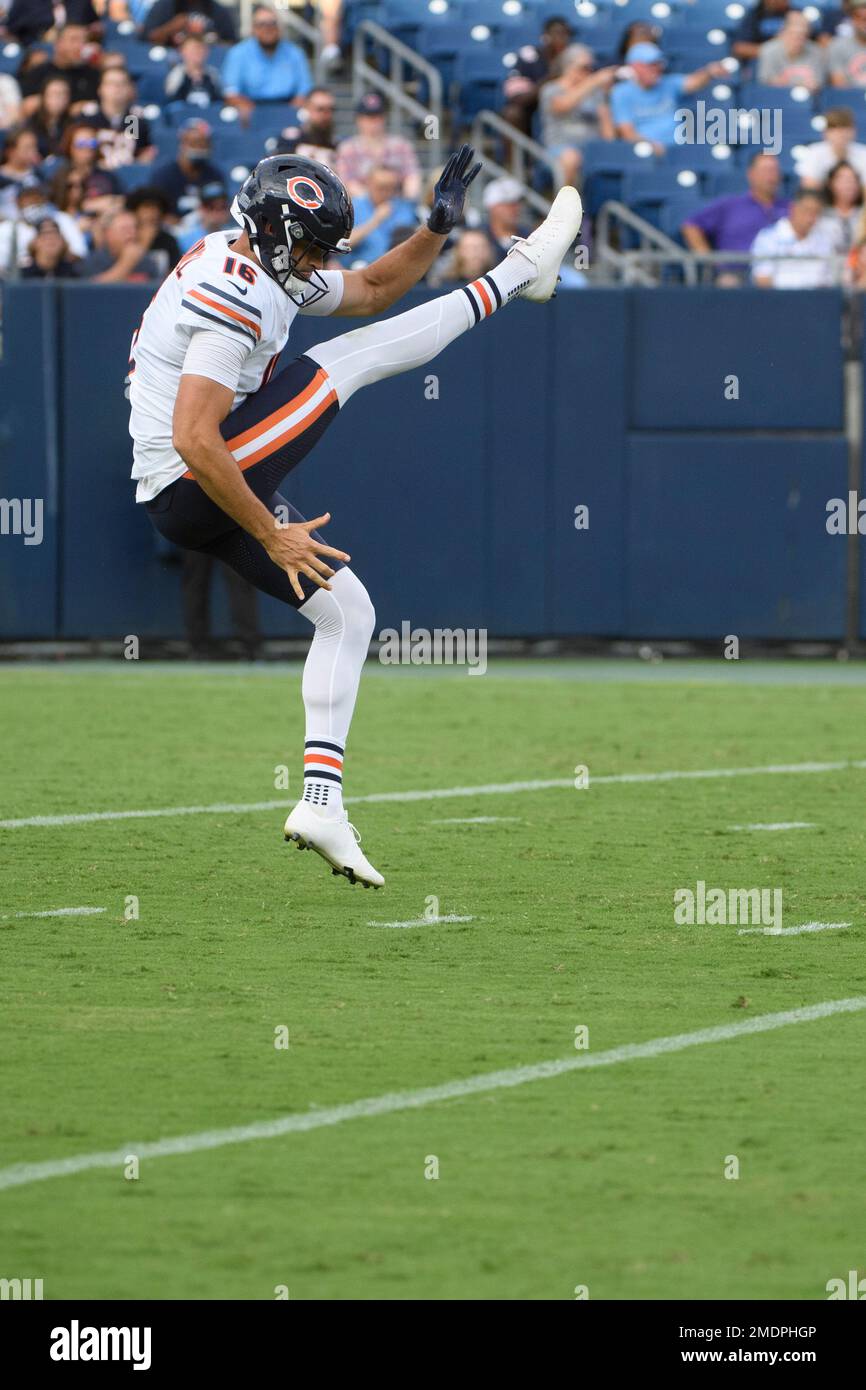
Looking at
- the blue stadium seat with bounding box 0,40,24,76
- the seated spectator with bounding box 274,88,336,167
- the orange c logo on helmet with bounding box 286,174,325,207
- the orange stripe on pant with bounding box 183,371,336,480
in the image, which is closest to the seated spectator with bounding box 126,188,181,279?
the seated spectator with bounding box 274,88,336,167

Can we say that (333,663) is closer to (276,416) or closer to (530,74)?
(276,416)

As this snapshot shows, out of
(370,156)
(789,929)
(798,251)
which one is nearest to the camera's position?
(789,929)

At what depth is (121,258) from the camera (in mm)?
15086

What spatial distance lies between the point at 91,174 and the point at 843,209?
17.7 feet

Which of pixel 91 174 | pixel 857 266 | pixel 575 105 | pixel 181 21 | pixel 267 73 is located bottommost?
pixel 857 266

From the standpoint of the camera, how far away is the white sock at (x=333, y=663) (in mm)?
6934

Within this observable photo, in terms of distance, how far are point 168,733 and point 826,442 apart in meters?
5.85

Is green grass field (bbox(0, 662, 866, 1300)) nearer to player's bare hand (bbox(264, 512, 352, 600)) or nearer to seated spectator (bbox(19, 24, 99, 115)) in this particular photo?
player's bare hand (bbox(264, 512, 352, 600))

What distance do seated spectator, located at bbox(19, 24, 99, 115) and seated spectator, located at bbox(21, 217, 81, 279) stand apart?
251 cm

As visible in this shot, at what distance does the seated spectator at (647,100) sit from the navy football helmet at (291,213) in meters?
11.8

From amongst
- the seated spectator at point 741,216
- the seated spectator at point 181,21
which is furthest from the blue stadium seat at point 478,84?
the seated spectator at point 741,216

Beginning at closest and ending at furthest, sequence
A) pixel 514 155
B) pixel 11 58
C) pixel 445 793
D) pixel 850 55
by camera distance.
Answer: pixel 445 793 < pixel 514 155 < pixel 11 58 < pixel 850 55

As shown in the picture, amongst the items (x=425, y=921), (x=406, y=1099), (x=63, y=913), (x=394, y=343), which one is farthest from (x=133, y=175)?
(x=406, y=1099)

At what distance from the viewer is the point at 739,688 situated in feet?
44.9
